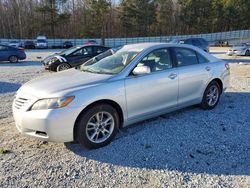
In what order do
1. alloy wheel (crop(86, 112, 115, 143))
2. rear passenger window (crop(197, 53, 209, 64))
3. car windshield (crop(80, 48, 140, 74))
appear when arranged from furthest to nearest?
rear passenger window (crop(197, 53, 209, 64)), car windshield (crop(80, 48, 140, 74)), alloy wheel (crop(86, 112, 115, 143))

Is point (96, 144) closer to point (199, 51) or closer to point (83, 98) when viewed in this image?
point (83, 98)

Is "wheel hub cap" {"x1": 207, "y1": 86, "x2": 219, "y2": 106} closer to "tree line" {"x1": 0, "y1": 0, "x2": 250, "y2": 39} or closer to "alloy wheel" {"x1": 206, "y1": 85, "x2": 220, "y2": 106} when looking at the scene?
"alloy wheel" {"x1": 206, "y1": 85, "x2": 220, "y2": 106}

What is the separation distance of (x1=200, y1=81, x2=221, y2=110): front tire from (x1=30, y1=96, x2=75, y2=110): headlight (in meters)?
3.17

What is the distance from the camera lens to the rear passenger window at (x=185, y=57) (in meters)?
4.88

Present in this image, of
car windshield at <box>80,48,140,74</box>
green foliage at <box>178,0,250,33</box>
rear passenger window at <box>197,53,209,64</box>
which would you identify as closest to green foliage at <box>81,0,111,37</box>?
green foliage at <box>178,0,250,33</box>

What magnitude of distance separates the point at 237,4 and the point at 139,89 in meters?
58.6

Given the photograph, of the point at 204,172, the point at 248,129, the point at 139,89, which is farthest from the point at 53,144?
the point at 248,129

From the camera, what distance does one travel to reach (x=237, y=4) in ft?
176

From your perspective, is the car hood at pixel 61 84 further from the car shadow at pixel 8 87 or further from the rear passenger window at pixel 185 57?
the car shadow at pixel 8 87

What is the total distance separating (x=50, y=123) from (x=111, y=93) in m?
1.00

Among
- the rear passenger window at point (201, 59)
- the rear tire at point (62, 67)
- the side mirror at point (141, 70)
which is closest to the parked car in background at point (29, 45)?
the rear tire at point (62, 67)

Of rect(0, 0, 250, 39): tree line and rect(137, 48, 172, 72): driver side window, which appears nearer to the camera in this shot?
rect(137, 48, 172, 72): driver side window

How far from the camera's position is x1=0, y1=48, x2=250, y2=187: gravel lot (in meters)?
3.06

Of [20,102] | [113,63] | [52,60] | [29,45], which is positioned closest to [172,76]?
[113,63]
